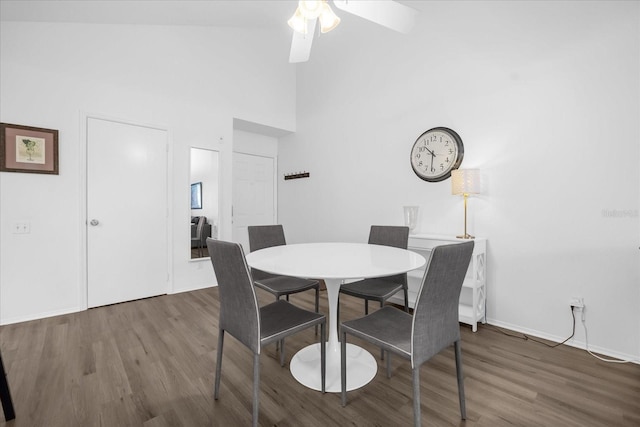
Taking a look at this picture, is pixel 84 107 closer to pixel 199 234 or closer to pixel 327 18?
pixel 199 234

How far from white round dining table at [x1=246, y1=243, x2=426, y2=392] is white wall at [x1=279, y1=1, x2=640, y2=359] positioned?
127cm

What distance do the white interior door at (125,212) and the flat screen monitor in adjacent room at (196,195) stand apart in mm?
320

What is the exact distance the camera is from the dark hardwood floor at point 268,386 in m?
1.39

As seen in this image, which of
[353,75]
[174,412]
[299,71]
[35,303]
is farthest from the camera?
[299,71]

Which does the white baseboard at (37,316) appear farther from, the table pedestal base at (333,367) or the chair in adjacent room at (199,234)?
the table pedestal base at (333,367)

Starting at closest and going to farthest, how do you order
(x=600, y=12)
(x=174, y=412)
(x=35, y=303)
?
1. (x=174, y=412)
2. (x=600, y=12)
3. (x=35, y=303)

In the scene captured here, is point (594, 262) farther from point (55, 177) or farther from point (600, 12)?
point (55, 177)

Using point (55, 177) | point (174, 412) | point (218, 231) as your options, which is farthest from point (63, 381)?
point (218, 231)

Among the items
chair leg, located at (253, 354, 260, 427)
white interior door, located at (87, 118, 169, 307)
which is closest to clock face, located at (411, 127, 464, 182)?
chair leg, located at (253, 354, 260, 427)

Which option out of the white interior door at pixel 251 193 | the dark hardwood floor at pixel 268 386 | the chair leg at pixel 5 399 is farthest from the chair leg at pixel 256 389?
the white interior door at pixel 251 193

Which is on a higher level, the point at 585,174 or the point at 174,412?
the point at 585,174

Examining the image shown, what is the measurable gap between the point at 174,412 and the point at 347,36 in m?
4.27

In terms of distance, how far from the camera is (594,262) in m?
2.07

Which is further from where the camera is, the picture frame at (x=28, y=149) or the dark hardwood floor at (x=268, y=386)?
the picture frame at (x=28, y=149)
